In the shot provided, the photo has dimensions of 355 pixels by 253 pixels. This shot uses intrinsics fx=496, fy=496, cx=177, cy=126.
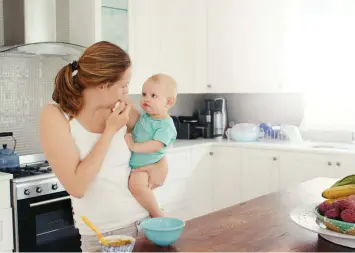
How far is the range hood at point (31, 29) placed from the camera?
3150 millimetres

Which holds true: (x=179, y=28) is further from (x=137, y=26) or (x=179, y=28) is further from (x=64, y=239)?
(x=64, y=239)

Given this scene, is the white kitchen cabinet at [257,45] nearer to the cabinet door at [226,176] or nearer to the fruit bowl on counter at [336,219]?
the cabinet door at [226,176]

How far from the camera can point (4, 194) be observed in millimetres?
2750

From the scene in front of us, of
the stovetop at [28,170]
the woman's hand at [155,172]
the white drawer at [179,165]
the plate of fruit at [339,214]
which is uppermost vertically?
the woman's hand at [155,172]

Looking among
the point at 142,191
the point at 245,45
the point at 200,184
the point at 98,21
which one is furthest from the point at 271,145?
the point at 142,191

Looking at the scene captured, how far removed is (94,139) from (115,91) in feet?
0.59

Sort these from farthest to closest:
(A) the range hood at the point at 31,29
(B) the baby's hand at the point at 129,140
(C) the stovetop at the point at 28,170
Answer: (A) the range hood at the point at 31,29
(C) the stovetop at the point at 28,170
(B) the baby's hand at the point at 129,140

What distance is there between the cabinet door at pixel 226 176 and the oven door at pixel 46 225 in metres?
1.49

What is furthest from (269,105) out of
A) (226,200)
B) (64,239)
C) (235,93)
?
(64,239)

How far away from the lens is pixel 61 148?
62.5 inches

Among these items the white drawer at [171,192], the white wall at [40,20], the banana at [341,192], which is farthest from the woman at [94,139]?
the white drawer at [171,192]

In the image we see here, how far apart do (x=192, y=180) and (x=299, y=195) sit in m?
1.98

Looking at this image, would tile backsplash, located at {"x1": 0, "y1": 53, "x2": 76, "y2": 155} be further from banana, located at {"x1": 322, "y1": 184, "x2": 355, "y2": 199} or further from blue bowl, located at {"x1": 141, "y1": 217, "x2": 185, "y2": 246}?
banana, located at {"x1": 322, "y1": 184, "x2": 355, "y2": 199}

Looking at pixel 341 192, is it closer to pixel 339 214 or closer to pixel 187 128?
pixel 339 214
